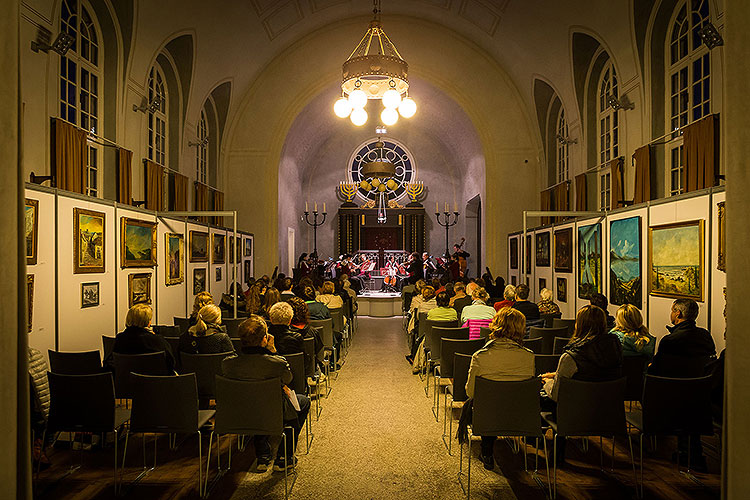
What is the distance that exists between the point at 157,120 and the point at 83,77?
280 centimetres

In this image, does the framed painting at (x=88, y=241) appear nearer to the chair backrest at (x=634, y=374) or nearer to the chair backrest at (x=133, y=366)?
the chair backrest at (x=133, y=366)

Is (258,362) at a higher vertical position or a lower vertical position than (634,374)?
higher

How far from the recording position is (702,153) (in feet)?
24.7

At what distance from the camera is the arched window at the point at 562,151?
45.7 feet

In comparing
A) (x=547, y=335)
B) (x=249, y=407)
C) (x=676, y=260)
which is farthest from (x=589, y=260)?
(x=249, y=407)

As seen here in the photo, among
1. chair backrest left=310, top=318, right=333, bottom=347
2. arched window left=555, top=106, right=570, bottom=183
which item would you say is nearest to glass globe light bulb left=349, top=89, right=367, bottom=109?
chair backrest left=310, top=318, right=333, bottom=347

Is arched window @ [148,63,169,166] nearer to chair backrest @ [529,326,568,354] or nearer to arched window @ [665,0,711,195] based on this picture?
chair backrest @ [529,326,568,354]

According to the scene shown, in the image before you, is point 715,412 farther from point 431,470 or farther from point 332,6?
point 332,6

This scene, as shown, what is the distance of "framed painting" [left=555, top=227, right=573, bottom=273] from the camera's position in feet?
32.2

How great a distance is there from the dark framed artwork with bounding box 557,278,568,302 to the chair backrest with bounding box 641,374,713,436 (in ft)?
22.0

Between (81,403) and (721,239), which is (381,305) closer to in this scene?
(721,239)

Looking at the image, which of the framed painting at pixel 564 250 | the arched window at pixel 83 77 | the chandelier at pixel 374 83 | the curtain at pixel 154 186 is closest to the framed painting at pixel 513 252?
the framed painting at pixel 564 250

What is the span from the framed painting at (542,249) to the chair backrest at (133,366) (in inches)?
354

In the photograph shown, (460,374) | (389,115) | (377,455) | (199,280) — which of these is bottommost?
(377,455)
